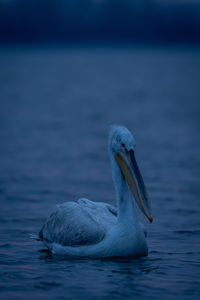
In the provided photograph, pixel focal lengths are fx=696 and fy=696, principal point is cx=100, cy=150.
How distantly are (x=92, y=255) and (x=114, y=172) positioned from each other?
866mm

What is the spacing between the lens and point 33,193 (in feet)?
34.1

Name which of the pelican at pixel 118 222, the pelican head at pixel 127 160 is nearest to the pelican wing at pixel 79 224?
the pelican at pixel 118 222

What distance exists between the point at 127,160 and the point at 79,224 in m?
0.84

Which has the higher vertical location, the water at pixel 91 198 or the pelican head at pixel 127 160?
the pelican head at pixel 127 160

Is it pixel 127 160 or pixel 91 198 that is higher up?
pixel 127 160

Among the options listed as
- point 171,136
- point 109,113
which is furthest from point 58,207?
point 109,113

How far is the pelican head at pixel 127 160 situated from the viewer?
685 cm

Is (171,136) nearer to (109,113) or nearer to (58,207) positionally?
(109,113)

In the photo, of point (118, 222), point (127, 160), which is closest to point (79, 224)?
point (118, 222)

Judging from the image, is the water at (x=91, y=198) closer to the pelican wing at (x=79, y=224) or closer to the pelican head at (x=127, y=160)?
the pelican wing at (x=79, y=224)

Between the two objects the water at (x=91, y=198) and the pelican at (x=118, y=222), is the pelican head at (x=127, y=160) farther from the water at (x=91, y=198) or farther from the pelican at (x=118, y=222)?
the water at (x=91, y=198)

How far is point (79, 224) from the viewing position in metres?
7.14

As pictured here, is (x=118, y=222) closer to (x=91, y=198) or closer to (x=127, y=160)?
(x=127, y=160)

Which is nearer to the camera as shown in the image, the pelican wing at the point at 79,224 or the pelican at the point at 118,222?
the pelican at the point at 118,222
